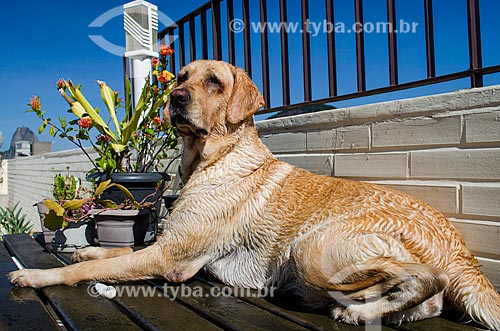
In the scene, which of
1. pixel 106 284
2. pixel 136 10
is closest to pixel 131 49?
pixel 136 10

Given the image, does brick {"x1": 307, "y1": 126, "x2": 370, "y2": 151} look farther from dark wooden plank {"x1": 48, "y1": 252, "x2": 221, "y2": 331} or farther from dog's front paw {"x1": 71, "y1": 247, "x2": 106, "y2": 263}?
dog's front paw {"x1": 71, "y1": 247, "x2": 106, "y2": 263}

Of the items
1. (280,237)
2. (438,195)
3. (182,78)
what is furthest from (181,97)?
(438,195)

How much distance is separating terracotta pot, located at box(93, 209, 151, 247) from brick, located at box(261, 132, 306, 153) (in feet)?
4.02

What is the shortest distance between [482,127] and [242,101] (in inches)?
54.7

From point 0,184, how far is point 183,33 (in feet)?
63.2

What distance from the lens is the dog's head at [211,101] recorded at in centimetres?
262

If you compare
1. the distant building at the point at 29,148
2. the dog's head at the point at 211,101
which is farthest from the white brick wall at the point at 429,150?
the distant building at the point at 29,148

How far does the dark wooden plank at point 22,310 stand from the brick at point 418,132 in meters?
2.10

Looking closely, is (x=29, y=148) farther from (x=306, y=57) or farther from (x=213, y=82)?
(x=213, y=82)

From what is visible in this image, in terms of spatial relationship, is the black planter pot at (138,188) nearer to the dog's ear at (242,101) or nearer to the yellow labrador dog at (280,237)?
the yellow labrador dog at (280,237)

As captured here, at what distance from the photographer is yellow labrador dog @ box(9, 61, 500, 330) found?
6.14 feet

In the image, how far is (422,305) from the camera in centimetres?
192

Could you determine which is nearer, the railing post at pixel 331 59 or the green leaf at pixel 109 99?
the railing post at pixel 331 59

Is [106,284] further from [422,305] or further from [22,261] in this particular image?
[422,305]
